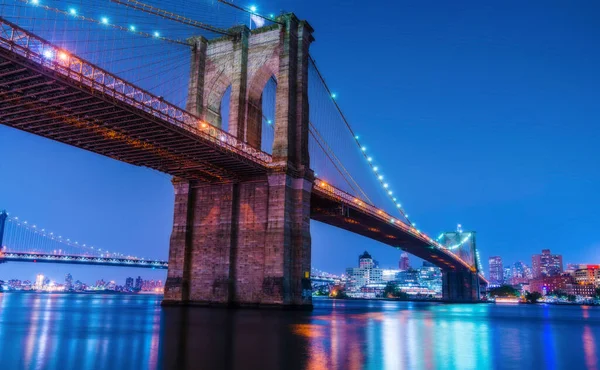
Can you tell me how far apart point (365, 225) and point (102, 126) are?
43679 mm

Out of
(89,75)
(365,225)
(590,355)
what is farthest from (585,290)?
(89,75)

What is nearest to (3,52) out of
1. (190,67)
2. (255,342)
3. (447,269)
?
(255,342)

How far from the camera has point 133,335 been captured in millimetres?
19750

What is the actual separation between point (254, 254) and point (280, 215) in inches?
151

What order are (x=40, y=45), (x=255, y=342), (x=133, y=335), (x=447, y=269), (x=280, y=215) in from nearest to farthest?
1. (x=255, y=342)
2. (x=133, y=335)
3. (x=40, y=45)
4. (x=280, y=215)
5. (x=447, y=269)

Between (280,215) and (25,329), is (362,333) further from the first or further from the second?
(280,215)

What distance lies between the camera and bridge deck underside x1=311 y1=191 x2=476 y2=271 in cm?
5538

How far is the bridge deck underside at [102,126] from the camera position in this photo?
2512cm

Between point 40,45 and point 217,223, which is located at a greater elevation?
point 40,45

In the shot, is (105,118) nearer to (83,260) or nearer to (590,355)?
(590,355)

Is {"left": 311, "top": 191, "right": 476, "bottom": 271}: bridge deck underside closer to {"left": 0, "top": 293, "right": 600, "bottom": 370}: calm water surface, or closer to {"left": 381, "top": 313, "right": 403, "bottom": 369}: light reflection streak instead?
{"left": 381, "top": 313, "right": 403, "bottom": 369}: light reflection streak

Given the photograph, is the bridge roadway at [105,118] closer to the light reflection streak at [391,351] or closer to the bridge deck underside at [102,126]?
the bridge deck underside at [102,126]

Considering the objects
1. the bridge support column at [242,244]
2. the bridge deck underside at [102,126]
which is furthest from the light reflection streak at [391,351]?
the bridge support column at [242,244]

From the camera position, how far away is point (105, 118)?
99.2 ft
